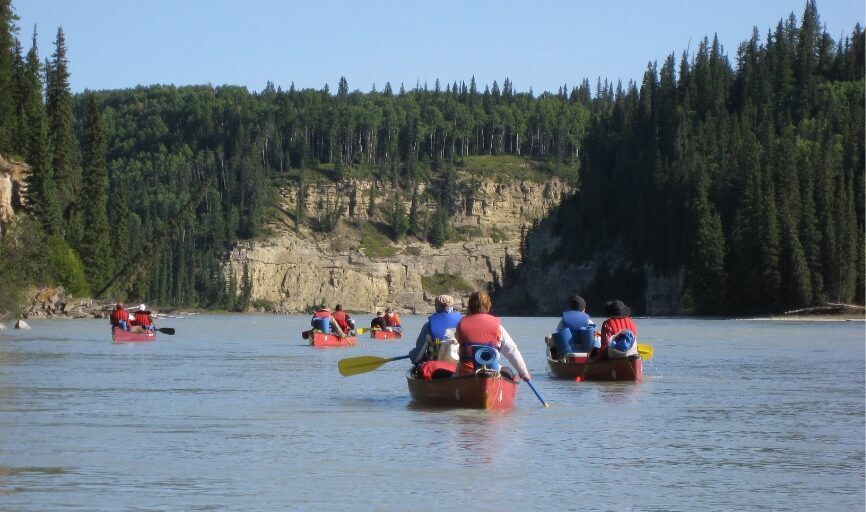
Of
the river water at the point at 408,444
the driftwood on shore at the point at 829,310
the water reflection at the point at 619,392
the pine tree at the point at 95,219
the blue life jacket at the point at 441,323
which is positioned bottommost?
the river water at the point at 408,444

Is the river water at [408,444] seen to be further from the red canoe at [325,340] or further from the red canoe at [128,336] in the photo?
the red canoe at [128,336]

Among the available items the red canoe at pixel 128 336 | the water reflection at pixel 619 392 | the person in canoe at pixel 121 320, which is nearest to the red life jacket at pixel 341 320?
the red canoe at pixel 128 336

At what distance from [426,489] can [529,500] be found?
1.43m

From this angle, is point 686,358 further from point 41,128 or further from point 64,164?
point 64,164

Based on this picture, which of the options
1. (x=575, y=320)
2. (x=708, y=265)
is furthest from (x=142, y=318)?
(x=708, y=265)

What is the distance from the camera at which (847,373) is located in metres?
41.7

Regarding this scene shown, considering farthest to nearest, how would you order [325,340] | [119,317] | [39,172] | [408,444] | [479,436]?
[39,172], [119,317], [325,340], [479,436], [408,444]

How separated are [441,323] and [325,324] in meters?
34.9

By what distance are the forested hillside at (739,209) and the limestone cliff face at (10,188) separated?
217 ft

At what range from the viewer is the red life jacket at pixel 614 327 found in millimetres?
35250

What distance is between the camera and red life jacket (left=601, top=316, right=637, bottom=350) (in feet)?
116

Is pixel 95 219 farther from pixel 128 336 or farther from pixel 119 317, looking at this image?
pixel 128 336

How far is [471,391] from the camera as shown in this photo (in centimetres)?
2633

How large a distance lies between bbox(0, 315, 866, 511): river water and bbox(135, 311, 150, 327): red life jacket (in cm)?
2582
